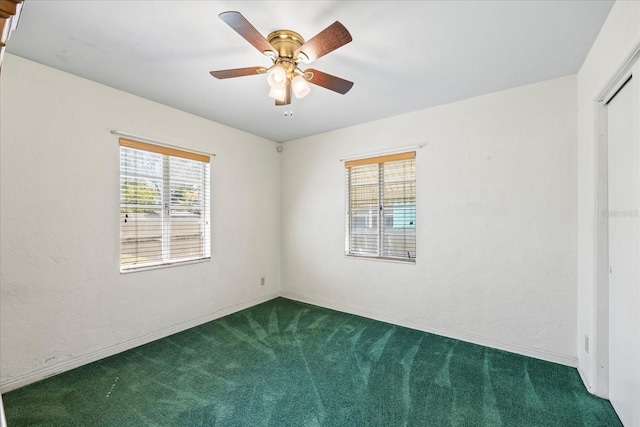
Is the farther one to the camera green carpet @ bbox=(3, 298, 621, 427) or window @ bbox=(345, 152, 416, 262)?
window @ bbox=(345, 152, 416, 262)

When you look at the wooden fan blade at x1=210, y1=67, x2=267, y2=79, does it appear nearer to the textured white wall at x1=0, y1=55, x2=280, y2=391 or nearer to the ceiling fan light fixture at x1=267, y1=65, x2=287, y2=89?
the ceiling fan light fixture at x1=267, y1=65, x2=287, y2=89

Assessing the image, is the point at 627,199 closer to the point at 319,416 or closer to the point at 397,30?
the point at 397,30

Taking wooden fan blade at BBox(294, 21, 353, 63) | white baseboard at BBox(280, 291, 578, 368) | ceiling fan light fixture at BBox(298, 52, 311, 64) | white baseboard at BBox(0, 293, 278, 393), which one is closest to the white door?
white baseboard at BBox(280, 291, 578, 368)

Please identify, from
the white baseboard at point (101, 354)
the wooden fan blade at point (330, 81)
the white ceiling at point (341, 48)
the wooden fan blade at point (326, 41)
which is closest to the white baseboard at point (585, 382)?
the white ceiling at point (341, 48)

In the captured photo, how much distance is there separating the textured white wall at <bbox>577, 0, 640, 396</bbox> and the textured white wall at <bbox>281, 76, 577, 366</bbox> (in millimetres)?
119

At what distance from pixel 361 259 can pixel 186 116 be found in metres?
2.76

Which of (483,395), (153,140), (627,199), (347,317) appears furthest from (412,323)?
(153,140)

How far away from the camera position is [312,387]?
211 cm

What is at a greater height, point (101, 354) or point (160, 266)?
point (160, 266)

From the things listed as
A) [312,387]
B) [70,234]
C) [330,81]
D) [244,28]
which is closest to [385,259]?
[312,387]

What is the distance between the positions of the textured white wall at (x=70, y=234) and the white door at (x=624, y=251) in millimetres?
3683

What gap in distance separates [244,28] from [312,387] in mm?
2420

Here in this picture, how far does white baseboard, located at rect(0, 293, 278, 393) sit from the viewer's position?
2.10 meters

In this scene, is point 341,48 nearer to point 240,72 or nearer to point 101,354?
point 240,72
